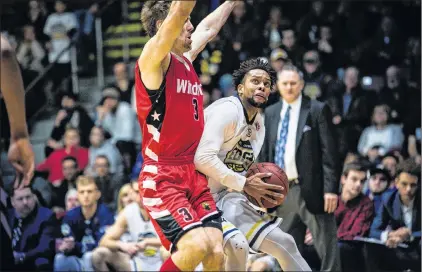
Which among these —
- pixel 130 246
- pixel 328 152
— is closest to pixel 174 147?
pixel 328 152

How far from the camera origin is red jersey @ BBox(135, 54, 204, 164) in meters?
6.40

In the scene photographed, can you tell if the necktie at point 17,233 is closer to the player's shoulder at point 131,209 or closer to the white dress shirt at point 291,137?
the player's shoulder at point 131,209

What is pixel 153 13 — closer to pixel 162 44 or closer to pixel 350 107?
pixel 162 44

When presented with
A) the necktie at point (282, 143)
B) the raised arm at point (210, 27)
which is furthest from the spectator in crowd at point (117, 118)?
the raised arm at point (210, 27)

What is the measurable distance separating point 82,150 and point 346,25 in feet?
16.1

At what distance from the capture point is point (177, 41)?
260 inches

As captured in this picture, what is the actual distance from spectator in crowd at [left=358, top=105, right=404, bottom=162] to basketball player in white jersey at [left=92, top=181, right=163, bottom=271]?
143 inches

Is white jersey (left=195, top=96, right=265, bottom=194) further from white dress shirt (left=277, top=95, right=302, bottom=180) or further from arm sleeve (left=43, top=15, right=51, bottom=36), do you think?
arm sleeve (left=43, top=15, right=51, bottom=36)

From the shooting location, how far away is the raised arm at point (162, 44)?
6.06 metres

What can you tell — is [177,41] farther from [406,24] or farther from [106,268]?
[406,24]

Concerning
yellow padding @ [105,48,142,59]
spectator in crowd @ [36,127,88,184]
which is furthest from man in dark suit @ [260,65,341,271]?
yellow padding @ [105,48,142,59]

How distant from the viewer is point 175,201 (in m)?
6.29

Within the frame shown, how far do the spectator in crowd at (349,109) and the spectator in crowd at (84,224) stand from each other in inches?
142

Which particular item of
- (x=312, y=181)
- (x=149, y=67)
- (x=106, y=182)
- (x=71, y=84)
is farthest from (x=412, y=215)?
(x=71, y=84)
